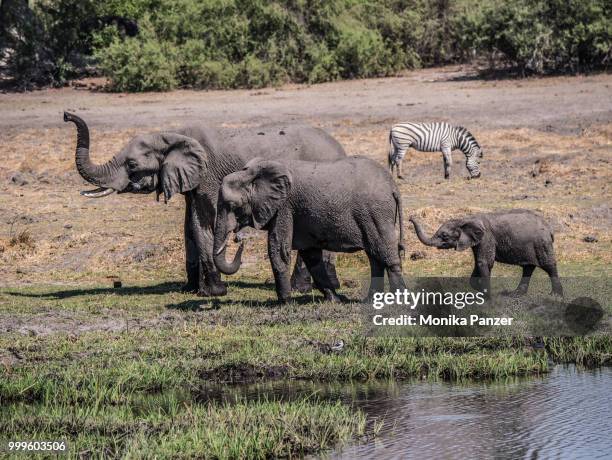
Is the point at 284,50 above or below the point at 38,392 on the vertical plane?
above

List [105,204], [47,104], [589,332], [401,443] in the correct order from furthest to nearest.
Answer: [47,104]
[105,204]
[589,332]
[401,443]

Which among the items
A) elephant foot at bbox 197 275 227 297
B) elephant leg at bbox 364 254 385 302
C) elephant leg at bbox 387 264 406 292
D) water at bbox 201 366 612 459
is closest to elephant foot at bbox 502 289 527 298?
elephant leg at bbox 387 264 406 292

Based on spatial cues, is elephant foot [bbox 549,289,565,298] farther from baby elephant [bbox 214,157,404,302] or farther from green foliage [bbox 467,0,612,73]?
green foliage [bbox 467,0,612,73]

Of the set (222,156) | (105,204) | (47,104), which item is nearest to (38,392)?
(222,156)

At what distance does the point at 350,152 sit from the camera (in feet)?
71.3

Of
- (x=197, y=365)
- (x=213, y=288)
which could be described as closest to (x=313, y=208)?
(x=213, y=288)

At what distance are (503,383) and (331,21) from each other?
22.8 meters

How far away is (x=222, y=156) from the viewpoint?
13.4 metres

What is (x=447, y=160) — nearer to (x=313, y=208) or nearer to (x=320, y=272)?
(x=320, y=272)

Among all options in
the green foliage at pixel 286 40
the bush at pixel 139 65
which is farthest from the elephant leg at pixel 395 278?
the bush at pixel 139 65

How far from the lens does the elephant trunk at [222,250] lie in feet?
39.5

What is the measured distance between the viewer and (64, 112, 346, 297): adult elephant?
42.9ft

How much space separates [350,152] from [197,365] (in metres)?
12.0

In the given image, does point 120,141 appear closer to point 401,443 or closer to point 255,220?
point 255,220
